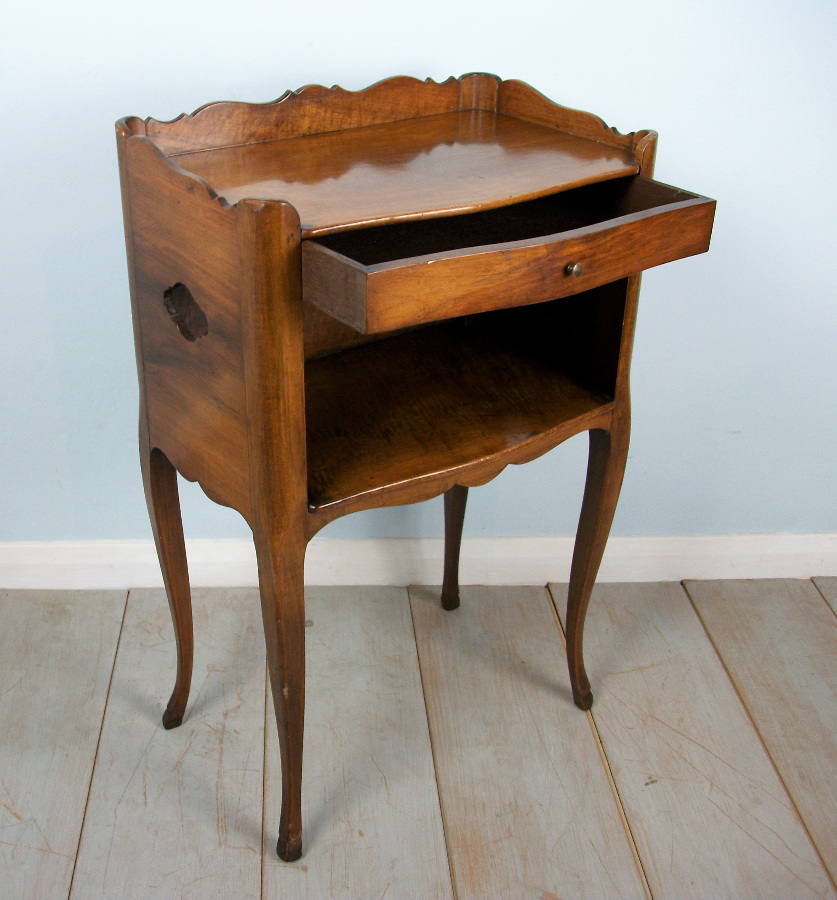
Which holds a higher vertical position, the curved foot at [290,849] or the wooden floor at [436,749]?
the curved foot at [290,849]

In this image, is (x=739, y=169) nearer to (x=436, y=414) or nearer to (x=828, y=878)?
(x=436, y=414)

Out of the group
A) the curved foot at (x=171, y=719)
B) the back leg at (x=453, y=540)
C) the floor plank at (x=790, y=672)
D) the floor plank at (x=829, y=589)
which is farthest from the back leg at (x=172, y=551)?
the floor plank at (x=829, y=589)

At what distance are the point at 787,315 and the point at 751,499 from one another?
359 millimetres

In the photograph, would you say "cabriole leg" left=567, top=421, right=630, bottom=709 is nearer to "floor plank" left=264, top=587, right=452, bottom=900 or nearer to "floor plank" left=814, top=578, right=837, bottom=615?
"floor plank" left=264, top=587, right=452, bottom=900

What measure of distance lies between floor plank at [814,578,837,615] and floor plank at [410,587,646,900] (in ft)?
1.72

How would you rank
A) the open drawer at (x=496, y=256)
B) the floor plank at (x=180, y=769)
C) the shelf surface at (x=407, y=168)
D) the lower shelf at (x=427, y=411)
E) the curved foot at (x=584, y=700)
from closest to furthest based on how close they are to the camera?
the open drawer at (x=496, y=256)
the shelf surface at (x=407, y=168)
the lower shelf at (x=427, y=411)
the floor plank at (x=180, y=769)
the curved foot at (x=584, y=700)

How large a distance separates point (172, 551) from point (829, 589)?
1.23 metres

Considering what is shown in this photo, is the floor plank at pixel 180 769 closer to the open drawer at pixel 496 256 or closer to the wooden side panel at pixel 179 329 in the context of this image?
the wooden side panel at pixel 179 329

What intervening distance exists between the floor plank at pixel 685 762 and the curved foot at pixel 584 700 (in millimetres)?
20

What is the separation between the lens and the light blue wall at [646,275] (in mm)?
1405

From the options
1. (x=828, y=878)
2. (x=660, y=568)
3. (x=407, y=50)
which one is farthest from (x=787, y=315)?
(x=828, y=878)

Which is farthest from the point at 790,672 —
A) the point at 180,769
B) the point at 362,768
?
the point at 180,769

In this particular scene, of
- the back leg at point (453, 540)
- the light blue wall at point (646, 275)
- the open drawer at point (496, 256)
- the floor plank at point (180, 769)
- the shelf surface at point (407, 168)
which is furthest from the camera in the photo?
the back leg at point (453, 540)

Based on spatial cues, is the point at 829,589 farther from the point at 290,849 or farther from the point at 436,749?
the point at 290,849
